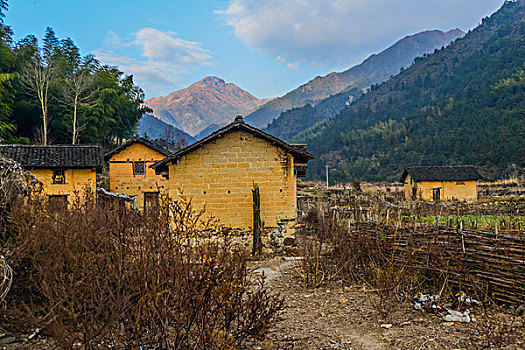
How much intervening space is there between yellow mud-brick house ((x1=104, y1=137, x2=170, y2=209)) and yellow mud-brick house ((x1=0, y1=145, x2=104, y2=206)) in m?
2.80

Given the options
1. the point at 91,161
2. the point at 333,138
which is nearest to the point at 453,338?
the point at 91,161

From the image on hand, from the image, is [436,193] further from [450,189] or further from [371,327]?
[371,327]

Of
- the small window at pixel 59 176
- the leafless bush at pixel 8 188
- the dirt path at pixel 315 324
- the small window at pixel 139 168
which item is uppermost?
the small window at pixel 139 168

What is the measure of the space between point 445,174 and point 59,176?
103ft

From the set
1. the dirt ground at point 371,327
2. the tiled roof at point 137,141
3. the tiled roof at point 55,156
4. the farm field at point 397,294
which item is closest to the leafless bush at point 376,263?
the farm field at point 397,294

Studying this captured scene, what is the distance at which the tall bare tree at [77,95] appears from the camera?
31.2 meters

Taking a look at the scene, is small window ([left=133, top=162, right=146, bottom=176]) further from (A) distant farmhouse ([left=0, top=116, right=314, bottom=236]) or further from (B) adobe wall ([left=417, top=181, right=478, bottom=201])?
(B) adobe wall ([left=417, top=181, right=478, bottom=201])

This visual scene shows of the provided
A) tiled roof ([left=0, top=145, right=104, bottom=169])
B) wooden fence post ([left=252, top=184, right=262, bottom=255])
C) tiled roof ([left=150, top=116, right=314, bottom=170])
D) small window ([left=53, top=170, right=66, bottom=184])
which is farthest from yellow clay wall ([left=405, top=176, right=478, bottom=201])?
small window ([left=53, top=170, right=66, bottom=184])

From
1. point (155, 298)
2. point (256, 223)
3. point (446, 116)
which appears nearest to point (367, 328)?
point (155, 298)

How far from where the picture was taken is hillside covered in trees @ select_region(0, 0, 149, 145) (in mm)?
29203

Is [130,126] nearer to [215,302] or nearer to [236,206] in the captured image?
[236,206]

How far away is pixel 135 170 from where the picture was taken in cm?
2419

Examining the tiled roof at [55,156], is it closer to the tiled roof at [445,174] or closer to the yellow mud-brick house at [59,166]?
the yellow mud-brick house at [59,166]

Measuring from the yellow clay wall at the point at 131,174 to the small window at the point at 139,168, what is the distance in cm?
20
